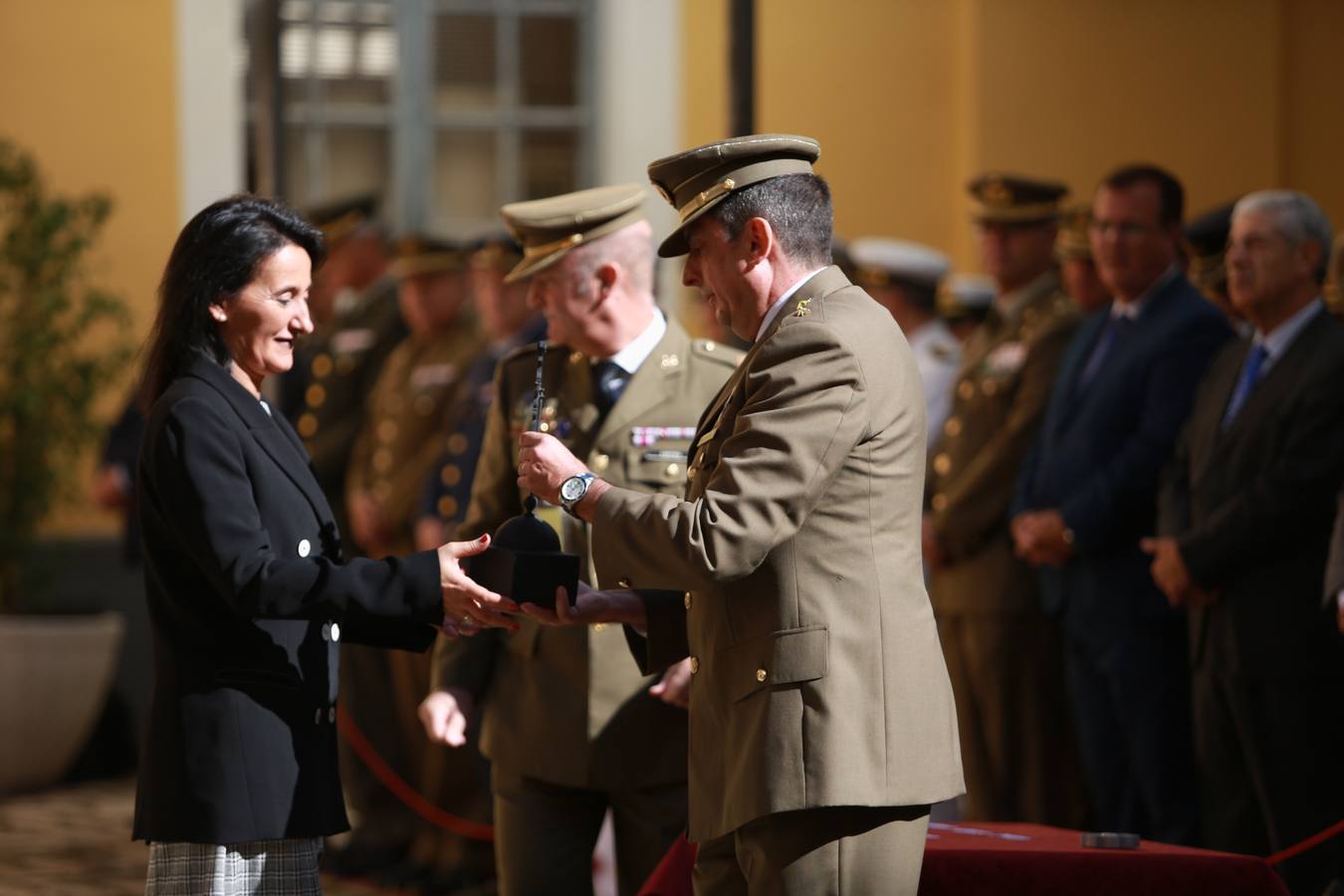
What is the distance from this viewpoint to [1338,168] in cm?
798

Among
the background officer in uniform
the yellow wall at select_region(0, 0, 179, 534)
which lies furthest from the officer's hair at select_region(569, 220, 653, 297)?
the yellow wall at select_region(0, 0, 179, 534)

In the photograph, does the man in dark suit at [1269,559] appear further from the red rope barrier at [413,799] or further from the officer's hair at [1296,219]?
the red rope barrier at [413,799]

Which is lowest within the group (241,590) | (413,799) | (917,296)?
(413,799)

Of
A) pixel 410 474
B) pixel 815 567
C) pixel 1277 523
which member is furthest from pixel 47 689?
pixel 815 567

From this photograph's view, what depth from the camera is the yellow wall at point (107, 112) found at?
870 centimetres

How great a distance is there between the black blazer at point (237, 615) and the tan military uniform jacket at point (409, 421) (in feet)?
11.3

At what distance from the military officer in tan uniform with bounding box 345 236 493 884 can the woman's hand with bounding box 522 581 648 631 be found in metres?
3.30

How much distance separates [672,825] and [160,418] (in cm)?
114

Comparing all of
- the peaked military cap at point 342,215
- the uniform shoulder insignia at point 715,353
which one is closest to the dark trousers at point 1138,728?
the uniform shoulder insignia at point 715,353

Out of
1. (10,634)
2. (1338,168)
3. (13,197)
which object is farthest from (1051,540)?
(13,197)

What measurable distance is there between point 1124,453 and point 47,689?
4.56 meters

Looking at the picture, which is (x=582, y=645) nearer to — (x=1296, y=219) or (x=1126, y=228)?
(x=1296, y=219)

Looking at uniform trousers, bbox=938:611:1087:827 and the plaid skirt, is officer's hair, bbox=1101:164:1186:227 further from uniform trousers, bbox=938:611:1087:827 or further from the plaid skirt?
the plaid skirt

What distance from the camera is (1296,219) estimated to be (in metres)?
4.48
